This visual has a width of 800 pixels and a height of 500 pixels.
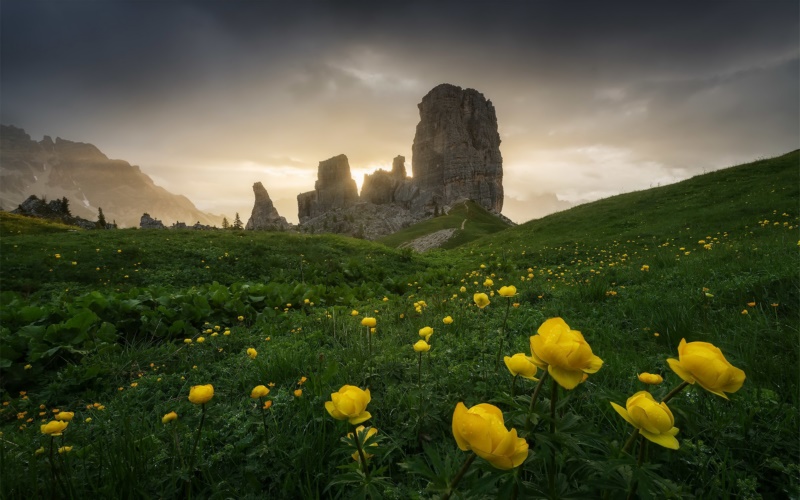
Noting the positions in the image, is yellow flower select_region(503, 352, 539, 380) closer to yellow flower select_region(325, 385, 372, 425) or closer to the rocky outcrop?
yellow flower select_region(325, 385, 372, 425)

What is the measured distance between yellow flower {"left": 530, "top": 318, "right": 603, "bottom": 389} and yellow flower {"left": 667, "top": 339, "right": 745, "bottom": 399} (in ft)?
0.86

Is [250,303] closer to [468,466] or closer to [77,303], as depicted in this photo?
[77,303]

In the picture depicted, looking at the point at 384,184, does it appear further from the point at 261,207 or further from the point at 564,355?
the point at 564,355

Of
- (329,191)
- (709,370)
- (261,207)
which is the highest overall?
(329,191)

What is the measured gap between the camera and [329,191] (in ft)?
554

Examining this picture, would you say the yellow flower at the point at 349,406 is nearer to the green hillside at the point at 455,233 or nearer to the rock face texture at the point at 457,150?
the green hillside at the point at 455,233

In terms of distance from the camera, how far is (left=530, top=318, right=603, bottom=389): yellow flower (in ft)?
3.62

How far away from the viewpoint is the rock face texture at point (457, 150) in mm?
139750

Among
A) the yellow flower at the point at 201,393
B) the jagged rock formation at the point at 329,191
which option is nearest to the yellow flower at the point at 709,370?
the yellow flower at the point at 201,393

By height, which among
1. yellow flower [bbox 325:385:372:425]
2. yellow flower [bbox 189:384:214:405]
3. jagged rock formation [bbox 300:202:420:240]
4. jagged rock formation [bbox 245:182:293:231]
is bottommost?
yellow flower [bbox 189:384:214:405]

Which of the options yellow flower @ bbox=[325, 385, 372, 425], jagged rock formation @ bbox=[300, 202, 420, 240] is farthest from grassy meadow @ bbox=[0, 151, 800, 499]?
jagged rock formation @ bbox=[300, 202, 420, 240]

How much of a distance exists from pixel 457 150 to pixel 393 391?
146510 mm

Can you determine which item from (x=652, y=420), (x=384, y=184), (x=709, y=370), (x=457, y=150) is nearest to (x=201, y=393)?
(x=652, y=420)

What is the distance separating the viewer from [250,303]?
679 centimetres
